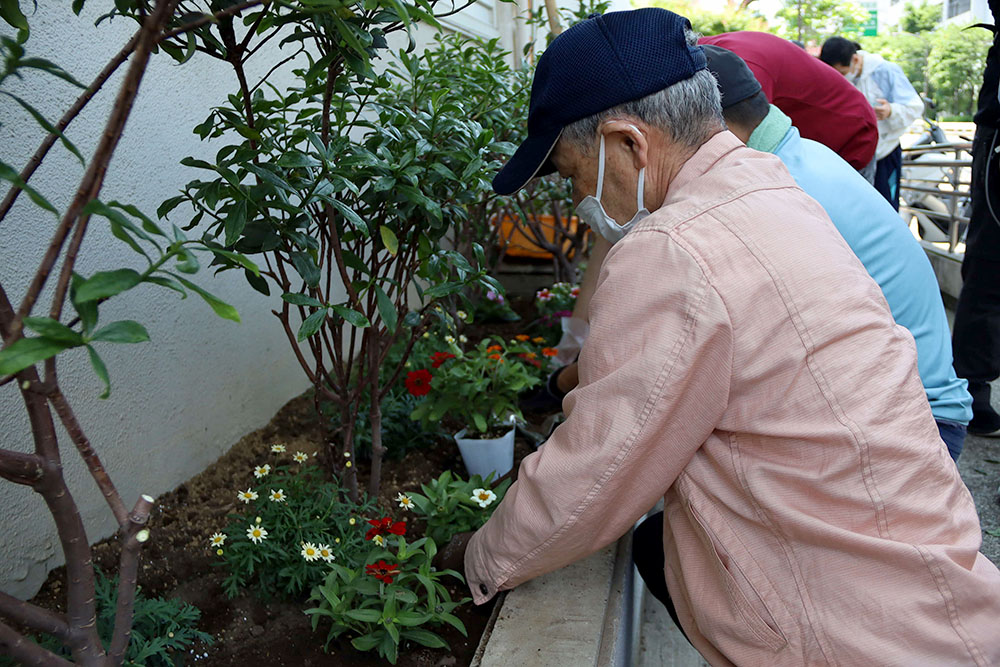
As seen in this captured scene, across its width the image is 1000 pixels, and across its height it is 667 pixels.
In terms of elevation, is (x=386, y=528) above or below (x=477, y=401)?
above

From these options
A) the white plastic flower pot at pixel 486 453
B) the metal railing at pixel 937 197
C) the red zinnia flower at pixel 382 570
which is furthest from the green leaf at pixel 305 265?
the metal railing at pixel 937 197

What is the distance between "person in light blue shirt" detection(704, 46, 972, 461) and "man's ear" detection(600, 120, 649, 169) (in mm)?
589

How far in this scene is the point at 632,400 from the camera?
4.47 ft

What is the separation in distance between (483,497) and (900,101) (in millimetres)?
4851

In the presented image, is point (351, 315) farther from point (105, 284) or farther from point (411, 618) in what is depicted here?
point (105, 284)

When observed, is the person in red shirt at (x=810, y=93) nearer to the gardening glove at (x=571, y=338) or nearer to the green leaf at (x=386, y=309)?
the gardening glove at (x=571, y=338)

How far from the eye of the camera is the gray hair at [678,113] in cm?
152

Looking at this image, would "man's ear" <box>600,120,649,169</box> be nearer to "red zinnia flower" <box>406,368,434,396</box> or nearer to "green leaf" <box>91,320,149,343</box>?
"green leaf" <box>91,320,149,343</box>

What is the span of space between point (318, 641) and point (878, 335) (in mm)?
1428

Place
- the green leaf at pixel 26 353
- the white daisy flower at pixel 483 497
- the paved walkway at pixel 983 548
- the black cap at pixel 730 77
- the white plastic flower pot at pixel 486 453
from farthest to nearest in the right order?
the white plastic flower pot at pixel 486 453 → the paved walkway at pixel 983 548 → the white daisy flower at pixel 483 497 → the black cap at pixel 730 77 → the green leaf at pixel 26 353

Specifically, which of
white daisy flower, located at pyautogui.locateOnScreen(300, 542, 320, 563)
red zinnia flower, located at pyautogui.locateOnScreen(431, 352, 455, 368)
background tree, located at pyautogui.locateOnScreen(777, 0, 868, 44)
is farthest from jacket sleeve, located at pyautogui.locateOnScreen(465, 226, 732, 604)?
background tree, located at pyautogui.locateOnScreen(777, 0, 868, 44)

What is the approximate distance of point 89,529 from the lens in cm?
235

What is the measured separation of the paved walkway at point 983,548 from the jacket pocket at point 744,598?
107cm

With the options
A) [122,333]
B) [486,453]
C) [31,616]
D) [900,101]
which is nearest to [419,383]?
[486,453]
